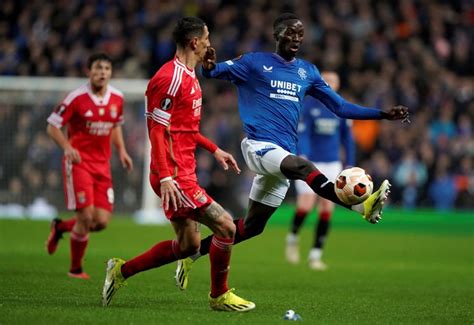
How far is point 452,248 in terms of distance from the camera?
1869 cm

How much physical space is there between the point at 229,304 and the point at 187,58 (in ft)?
6.96

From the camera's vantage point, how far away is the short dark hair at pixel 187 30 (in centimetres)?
882

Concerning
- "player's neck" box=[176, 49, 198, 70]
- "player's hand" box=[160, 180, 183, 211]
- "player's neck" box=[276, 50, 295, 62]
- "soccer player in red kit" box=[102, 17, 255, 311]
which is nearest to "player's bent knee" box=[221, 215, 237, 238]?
"soccer player in red kit" box=[102, 17, 255, 311]

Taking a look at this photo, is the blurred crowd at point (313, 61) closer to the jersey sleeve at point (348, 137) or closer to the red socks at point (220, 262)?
the jersey sleeve at point (348, 137)

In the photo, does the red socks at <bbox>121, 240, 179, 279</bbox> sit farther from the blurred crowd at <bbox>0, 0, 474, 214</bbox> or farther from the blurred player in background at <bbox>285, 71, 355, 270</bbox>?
the blurred crowd at <bbox>0, 0, 474, 214</bbox>

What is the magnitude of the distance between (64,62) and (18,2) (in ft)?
10.0

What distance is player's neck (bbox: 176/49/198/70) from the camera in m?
8.85

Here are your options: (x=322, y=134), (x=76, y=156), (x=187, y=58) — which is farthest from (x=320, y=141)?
(x=187, y=58)

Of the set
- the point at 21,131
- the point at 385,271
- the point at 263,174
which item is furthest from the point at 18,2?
the point at 263,174

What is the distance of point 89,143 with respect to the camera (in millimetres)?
12125

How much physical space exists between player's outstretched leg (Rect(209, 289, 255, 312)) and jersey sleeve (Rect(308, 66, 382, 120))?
7.02 ft

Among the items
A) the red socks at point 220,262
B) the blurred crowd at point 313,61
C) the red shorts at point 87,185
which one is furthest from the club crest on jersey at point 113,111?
the blurred crowd at point 313,61

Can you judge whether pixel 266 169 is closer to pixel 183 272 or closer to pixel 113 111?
pixel 183 272

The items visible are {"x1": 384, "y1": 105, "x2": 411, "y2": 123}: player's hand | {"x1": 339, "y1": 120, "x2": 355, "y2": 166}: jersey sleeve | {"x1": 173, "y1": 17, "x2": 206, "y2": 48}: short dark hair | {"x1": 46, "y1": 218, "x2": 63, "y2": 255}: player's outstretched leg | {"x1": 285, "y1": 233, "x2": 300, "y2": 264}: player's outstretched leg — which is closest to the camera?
{"x1": 173, "y1": 17, "x2": 206, "y2": 48}: short dark hair
